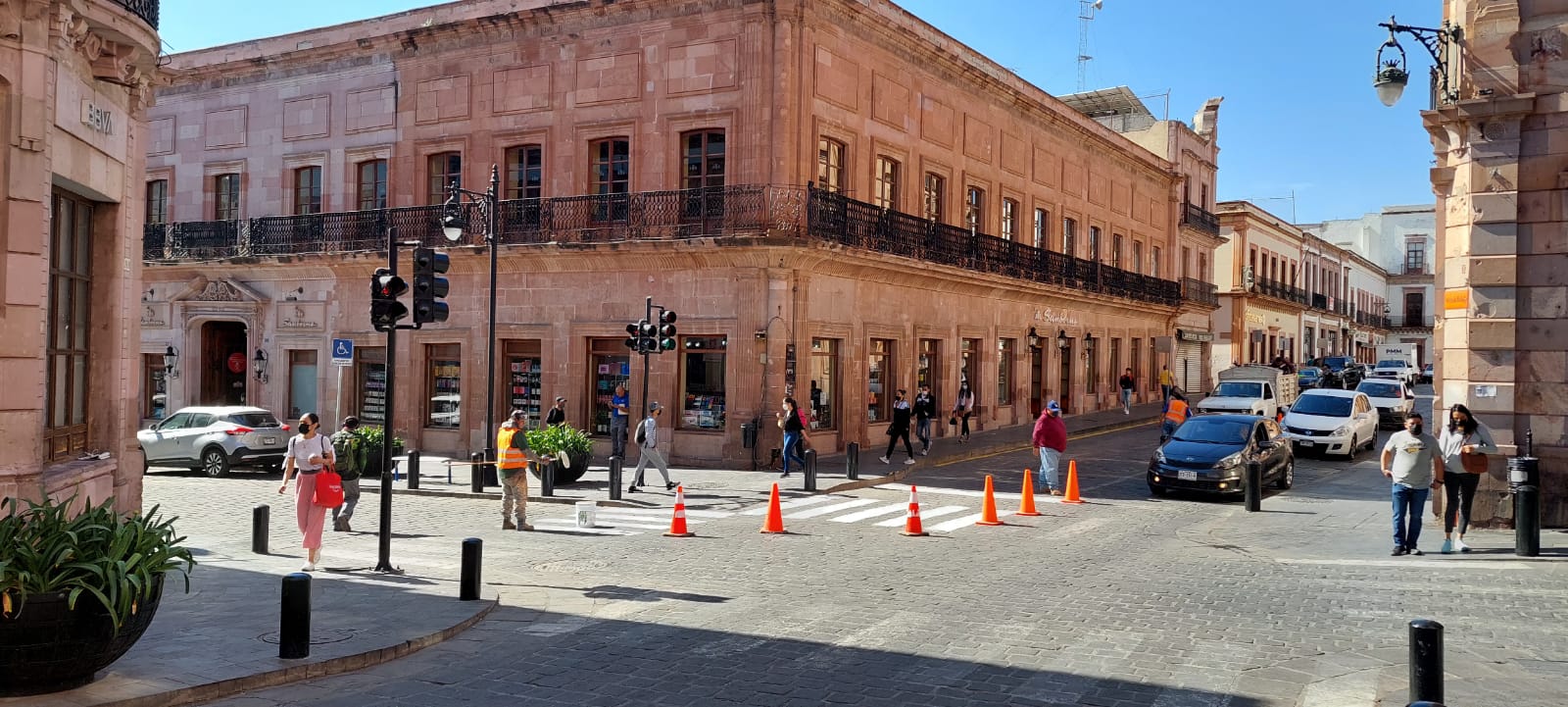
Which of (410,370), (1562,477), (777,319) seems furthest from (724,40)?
(1562,477)

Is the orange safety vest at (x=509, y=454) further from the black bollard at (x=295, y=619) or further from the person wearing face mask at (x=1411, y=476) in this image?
the person wearing face mask at (x=1411, y=476)

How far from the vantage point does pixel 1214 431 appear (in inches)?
802

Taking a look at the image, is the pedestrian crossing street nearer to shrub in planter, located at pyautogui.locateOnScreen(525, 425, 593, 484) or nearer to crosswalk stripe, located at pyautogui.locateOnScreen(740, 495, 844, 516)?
crosswalk stripe, located at pyautogui.locateOnScreen(740, 495, 844, 516)

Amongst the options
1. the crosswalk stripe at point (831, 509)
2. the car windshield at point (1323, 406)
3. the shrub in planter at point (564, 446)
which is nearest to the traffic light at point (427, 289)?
the crosswalk stripe at point (831, 509)

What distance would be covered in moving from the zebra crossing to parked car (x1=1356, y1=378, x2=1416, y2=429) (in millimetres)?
20493

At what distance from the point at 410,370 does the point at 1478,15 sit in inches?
891

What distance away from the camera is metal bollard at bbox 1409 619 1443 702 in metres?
6.20

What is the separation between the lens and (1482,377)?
14328 mm

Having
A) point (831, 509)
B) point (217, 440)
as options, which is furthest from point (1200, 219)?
point (217, 440)

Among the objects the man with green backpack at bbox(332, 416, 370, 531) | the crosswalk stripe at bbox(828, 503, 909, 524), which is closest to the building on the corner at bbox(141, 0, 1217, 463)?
the man with green backpack at bbox(332, 416, 370, 531)

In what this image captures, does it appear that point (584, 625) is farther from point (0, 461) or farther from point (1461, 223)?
point (1461, 223)

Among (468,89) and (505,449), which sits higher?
(468,89)

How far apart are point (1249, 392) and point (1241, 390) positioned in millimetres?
305

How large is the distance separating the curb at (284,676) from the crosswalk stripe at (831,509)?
8.22 meters
